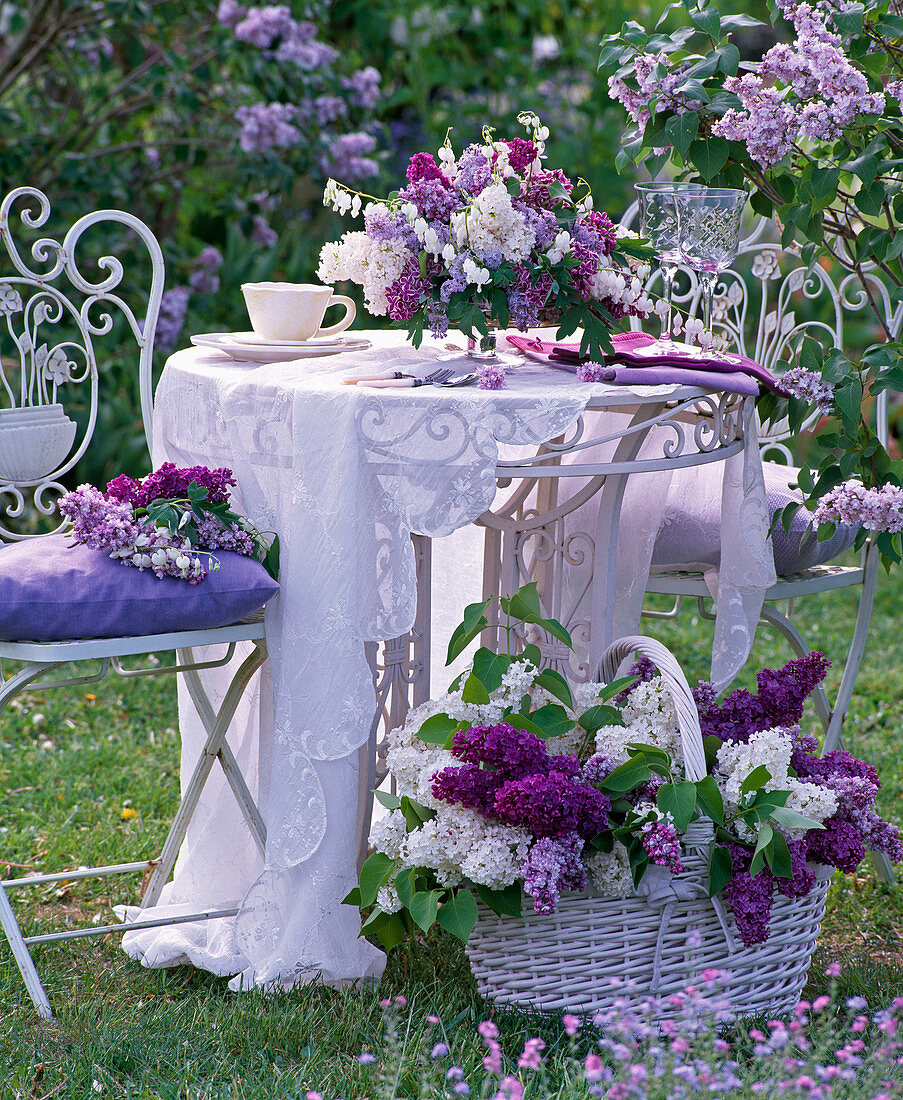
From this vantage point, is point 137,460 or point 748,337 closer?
point 137,460

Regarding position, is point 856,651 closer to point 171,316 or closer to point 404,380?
point 404,380

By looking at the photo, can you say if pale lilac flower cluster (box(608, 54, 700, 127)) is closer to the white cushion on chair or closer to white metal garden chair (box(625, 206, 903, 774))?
white metal garden chair (box(625, 206, 903, 774))

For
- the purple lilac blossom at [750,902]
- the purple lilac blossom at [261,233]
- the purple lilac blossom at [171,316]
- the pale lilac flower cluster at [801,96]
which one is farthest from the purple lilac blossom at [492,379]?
the purple lilac blossom at [261,233]

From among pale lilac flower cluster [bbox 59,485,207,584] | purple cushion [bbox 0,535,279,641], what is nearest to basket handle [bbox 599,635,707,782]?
purple cushion [bbox 0,535,279,641]

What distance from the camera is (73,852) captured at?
2.75m

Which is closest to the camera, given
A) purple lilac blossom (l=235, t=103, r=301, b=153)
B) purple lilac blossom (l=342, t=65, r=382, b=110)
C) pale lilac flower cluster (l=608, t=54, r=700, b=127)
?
pale lilac flower cluster (l=608, t=54, r=700, b=127)

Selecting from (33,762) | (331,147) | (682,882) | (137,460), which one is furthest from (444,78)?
(682,882)

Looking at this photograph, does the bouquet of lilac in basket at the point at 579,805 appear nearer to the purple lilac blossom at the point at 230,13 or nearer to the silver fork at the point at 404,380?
the silver fork at the point at 404,380

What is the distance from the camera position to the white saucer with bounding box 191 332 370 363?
2.25 meters

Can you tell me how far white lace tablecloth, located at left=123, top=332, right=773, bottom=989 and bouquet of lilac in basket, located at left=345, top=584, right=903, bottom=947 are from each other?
101mm

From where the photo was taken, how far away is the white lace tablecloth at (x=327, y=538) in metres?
1.89

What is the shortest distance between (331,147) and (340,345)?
250 cm

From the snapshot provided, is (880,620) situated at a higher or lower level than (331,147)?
lower

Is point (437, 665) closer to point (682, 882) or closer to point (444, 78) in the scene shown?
point (682, 882)
